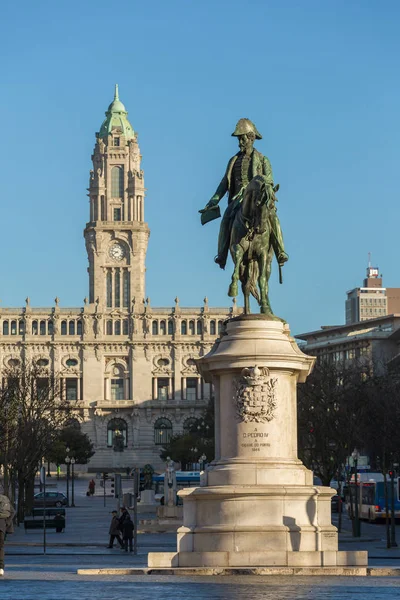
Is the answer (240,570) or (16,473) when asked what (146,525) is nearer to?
(16,473)

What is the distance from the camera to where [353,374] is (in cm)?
8519

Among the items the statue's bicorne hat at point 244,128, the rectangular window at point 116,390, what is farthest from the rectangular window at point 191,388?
the statue's bicorne hat at point 244,128

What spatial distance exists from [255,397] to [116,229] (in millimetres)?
150260

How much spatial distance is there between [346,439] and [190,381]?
119 m

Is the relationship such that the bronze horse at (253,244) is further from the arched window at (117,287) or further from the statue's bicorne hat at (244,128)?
the arched window at (117,287)

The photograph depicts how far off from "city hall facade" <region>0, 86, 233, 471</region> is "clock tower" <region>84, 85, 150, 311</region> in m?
0.13

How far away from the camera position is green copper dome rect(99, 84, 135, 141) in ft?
585

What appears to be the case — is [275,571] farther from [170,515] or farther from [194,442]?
[194,442]

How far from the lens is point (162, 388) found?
579ft

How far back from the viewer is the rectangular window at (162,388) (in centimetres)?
17588

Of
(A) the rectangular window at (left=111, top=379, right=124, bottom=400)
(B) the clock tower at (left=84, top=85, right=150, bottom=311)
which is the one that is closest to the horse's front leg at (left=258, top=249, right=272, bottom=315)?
(B) the clock tower at (left=84, top=85, right=150, bottom=311)

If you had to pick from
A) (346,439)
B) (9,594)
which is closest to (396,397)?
(346,439)

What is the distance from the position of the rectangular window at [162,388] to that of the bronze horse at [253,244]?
5871 inches

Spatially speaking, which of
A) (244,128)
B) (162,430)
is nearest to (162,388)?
(162,430)
